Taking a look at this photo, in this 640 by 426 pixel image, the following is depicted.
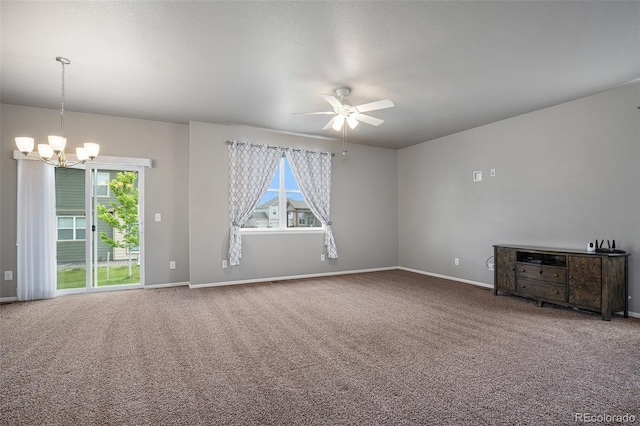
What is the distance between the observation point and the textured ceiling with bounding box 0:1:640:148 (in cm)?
247

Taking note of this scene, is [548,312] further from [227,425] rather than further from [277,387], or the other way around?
[227,425]

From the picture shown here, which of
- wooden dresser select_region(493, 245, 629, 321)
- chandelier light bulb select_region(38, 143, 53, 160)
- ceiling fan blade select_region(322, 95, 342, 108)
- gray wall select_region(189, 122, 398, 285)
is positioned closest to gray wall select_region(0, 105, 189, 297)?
gray wall select_region(189, 122, 398, 285)

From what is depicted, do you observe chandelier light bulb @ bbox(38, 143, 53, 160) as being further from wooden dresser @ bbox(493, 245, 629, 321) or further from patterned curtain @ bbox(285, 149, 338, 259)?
wooden dresser @ bbox(493, 245, 629, 321)

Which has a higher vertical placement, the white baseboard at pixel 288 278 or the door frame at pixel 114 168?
the door frame at pixel 114 168

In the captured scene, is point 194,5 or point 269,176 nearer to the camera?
point 194,5

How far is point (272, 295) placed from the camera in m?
4.82

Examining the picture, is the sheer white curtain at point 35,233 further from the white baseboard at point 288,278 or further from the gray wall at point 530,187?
the gray wall at point 530,187

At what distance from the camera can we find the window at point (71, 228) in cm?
488

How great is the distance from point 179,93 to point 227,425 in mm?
3753

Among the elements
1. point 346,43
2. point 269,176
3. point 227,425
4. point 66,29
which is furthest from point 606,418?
point 269,176

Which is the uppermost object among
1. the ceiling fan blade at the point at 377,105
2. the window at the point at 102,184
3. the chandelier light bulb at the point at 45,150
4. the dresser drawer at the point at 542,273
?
the ceiling fan blade at the point at 377,105

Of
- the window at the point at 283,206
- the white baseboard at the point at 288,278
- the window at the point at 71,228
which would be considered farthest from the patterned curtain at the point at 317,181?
the window at the point at 71,228

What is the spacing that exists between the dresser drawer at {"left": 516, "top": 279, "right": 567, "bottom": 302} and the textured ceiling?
241cm

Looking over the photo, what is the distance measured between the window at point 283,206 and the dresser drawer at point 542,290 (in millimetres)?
3600
